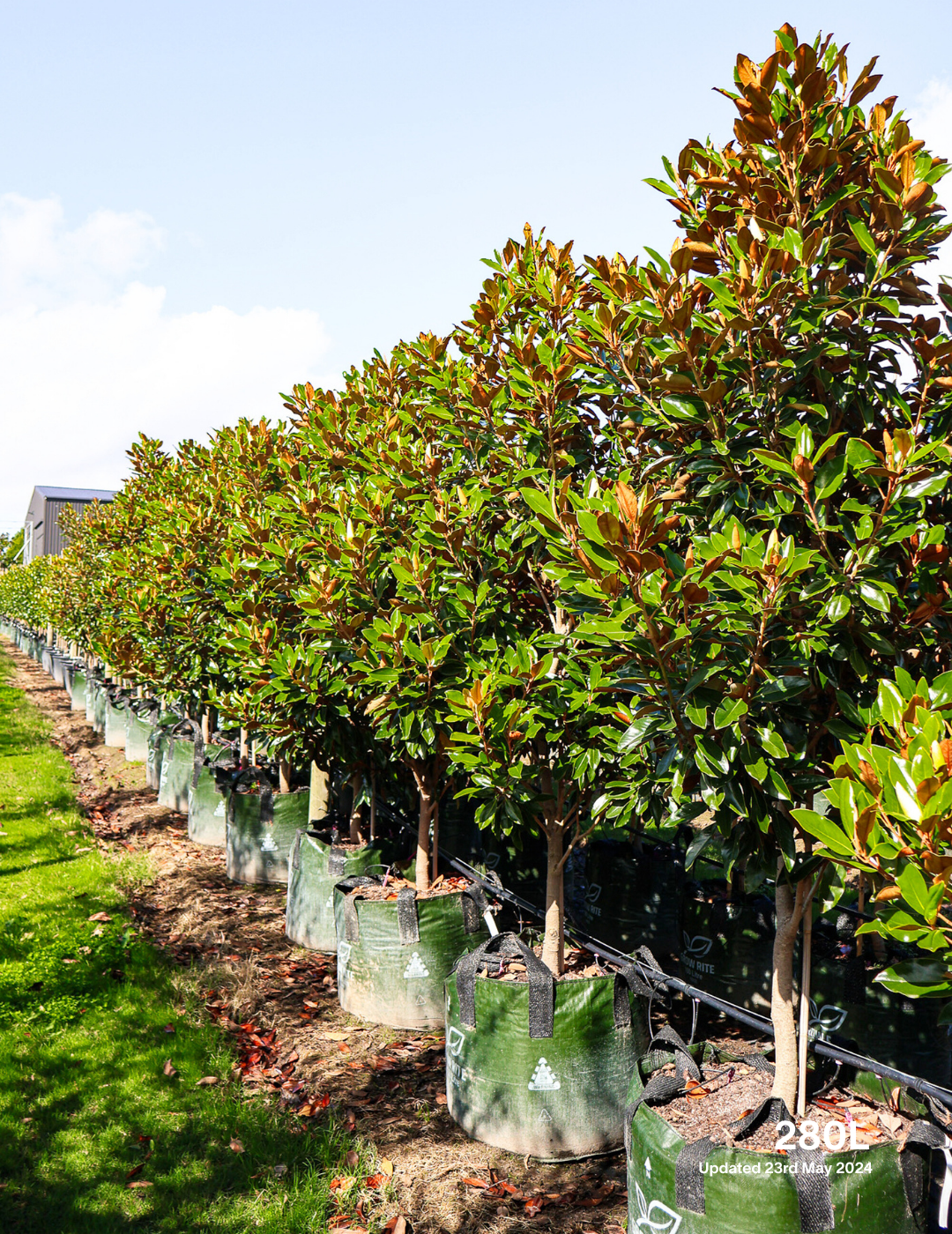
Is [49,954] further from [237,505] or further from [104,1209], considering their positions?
[237,505]

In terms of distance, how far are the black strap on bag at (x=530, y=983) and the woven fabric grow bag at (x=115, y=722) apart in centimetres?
1185

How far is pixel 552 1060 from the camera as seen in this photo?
371 centimetres

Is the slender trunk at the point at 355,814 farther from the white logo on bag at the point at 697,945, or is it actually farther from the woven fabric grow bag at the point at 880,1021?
the woven fabric grow bag at the point at 880,1021

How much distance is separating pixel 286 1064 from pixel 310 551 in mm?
2960

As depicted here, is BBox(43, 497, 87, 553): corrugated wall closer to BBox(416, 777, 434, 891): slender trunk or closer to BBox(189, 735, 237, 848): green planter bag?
BBox(189, 735, 237, 848): green planter bag

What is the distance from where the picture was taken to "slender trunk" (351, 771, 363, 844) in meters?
6.40

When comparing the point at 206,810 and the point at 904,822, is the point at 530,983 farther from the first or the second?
the point at 206,810

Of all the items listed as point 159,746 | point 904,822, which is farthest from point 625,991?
point 159,746

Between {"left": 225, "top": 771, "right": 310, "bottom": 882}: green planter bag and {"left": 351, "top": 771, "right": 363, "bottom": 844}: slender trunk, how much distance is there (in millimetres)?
908

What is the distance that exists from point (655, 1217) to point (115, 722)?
13792 mm

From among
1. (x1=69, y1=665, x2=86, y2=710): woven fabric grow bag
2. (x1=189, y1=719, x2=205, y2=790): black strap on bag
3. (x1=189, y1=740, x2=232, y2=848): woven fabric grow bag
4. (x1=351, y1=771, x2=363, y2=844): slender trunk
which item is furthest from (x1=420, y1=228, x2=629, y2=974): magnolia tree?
(x1=69, y1=665, x2=86, y2=710): woven fabric grow bag

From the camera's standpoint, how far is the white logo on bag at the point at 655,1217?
267 centimetres

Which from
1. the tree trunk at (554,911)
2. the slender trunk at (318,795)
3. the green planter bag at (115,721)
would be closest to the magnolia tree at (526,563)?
the tree trunk at (554,911)

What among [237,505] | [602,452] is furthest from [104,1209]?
[237,505]
